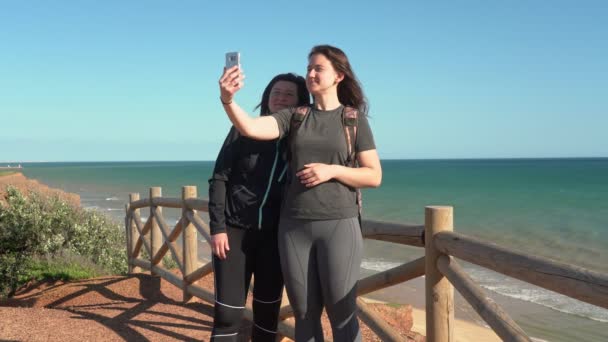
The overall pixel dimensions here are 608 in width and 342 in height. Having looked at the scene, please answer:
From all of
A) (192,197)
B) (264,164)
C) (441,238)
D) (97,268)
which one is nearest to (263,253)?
(264,164)

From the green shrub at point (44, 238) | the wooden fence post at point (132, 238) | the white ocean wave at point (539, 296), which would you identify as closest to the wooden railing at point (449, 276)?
the wooden fence post at point (132, 238)

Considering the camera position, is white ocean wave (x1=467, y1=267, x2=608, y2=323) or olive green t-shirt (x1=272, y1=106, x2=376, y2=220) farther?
white ocean wave (x1=467, y1=267, x2=608, y2=323)

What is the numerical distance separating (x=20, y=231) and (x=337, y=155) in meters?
7.68

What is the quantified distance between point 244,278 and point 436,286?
1167mm

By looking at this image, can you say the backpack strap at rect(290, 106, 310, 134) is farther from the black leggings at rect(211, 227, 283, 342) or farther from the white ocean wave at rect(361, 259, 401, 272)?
the white ocean wave at rect(361, 259, 401, 272)

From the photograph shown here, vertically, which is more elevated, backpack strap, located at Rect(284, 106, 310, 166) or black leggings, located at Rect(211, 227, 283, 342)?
backpack strap, located at Rect(284, 106, 310, 166)

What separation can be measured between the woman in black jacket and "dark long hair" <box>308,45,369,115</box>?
1.04 ft

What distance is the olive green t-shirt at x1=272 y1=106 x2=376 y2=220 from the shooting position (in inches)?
99.5

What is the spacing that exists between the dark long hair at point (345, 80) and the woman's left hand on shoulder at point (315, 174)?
0.45 m

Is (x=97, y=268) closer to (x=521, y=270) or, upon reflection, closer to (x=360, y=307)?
(x=360, y=307)

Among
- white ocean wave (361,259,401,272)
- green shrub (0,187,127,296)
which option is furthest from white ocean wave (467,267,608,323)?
green shrub (0,187,127,296)

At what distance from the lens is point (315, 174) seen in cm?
245

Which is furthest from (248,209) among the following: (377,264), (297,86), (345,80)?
(377,264)

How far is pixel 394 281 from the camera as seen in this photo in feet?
11.5
